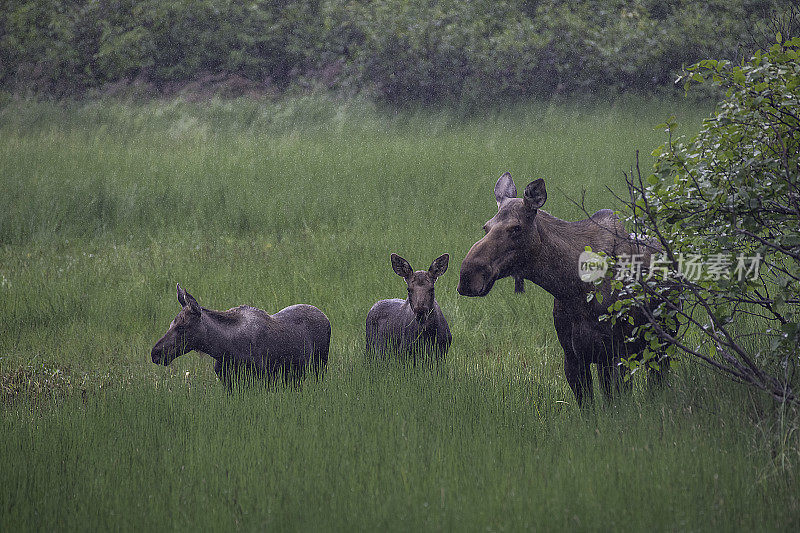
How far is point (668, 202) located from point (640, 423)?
1.38 meters

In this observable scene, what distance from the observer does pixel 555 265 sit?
18.8 feet

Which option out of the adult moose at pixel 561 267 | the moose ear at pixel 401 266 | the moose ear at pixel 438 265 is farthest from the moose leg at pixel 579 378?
the moose ear at pixel 401 266

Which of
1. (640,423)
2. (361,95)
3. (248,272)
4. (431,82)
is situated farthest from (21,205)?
(640,423)

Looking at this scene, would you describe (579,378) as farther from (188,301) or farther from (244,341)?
(188,301)

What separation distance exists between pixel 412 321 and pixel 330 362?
131 centimetres

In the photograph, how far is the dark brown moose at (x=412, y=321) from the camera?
277 inches

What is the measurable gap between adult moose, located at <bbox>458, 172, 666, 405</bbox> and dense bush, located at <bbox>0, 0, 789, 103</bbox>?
569 inches

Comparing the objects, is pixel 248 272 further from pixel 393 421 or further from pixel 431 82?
pixel 431 82

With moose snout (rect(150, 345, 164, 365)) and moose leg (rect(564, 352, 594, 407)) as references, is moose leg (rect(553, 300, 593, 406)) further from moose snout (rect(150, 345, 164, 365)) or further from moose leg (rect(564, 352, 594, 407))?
moose snout (rect(150, 345, 164, 365))

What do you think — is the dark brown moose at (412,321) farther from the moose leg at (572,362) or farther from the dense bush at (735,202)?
the dense bush at (735,202)

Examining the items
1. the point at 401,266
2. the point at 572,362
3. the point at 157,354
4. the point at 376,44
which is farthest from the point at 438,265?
the point at 376,44

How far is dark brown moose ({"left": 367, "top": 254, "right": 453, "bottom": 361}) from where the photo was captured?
7.04 metres

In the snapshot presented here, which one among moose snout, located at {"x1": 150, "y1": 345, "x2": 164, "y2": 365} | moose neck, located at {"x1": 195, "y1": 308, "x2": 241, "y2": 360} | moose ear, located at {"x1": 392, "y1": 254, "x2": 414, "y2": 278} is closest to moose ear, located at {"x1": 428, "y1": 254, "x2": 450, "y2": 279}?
moose ear, located at {"x1": 392, "y1": 254, "x2": 414, "y2": 278}

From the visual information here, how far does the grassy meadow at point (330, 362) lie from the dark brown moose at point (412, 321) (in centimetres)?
34
